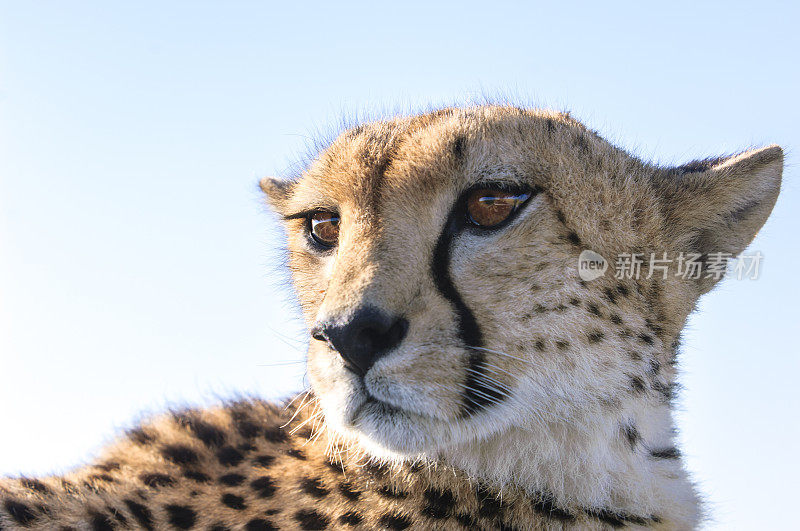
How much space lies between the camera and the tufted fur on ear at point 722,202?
6.77ft

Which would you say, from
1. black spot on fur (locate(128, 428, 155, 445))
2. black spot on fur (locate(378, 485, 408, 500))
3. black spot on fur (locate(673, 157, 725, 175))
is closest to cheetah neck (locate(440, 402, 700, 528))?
black spot on fur (locate(378, 485, 408, 500))

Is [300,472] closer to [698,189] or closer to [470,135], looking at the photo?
[470,135]

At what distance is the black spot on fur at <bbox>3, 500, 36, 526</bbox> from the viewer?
2.03 metres

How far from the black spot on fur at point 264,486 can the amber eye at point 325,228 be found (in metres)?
0.63

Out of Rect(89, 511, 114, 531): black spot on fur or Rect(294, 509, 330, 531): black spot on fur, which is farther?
Rect(89, 511, 114, 531): black spot on fur

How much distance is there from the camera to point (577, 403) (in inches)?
69.9

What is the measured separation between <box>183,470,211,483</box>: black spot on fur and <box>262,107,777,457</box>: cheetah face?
1.91 feet

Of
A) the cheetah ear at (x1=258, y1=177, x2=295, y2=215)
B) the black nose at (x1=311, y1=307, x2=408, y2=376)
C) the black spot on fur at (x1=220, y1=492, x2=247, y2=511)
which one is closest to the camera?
the black nose at (x1=311, y1=307, x2=408, y2=376)

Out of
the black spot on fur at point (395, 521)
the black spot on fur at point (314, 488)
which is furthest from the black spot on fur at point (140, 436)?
the black spot on fur at point (395, 521)

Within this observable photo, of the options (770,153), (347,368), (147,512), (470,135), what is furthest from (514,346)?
(147,512)

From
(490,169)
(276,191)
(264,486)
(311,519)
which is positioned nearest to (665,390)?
(490,169)

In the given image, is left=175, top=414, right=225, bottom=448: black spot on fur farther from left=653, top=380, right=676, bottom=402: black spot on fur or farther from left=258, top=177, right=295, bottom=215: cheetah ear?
left=653, top=380, right=676, bottom=402: black spot on fur

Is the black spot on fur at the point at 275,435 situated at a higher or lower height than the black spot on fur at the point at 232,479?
higher

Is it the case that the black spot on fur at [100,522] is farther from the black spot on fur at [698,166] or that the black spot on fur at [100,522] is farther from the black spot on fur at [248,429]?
the black spot on fur at [698,166]
